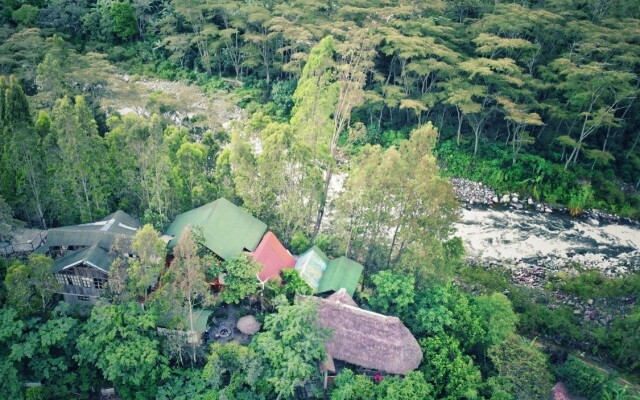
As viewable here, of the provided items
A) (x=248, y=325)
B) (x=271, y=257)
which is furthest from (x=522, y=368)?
(x=271, y=257)

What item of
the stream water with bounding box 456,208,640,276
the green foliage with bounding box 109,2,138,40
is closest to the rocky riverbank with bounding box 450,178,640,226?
the stream water with bounding box 456,208,640,276

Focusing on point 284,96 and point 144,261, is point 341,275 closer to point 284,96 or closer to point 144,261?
point 144,261

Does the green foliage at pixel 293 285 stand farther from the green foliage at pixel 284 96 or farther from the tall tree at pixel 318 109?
the green foliage at pixel 284 96

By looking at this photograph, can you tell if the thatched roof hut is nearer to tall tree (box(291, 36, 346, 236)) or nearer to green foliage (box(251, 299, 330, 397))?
Result: green foliage (box(251, 299, 330, 397))

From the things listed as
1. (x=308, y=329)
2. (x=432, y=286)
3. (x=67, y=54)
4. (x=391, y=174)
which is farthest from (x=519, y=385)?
(x=67, y=54)

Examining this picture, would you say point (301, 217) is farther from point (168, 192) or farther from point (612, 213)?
point (612, 213)

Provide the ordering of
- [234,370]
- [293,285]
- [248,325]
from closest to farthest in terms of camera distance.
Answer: [234,370] → [248,325] → [293,285]
